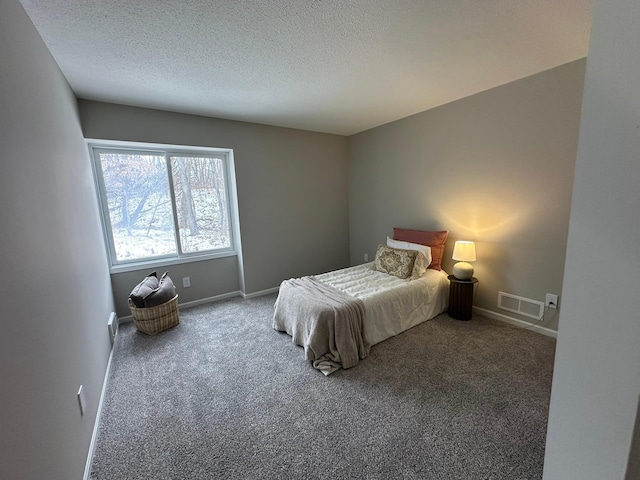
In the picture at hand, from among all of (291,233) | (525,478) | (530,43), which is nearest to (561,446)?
(525,478)

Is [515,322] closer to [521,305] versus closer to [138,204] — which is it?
[521,305]

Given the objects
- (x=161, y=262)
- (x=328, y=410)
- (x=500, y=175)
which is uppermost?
(x=500, y=175)

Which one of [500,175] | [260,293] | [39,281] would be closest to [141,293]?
[260,293]

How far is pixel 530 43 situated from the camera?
6.21ft

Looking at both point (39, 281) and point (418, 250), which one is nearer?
point (39, 281)

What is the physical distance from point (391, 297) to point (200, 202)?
9.27ft

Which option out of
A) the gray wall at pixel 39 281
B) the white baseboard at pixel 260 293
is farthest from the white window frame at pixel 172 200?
the gray wall at pixel 39 281

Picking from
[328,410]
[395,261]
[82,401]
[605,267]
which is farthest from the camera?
[395,261]

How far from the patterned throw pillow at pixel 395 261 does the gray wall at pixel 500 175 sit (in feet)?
2.06

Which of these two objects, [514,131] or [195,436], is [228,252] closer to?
[195,436]

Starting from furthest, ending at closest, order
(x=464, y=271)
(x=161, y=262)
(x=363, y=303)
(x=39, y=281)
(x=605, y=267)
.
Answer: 1. (x=161, y=262)
2. (x=464, y=271)
3. (x=363, y=303)
4. (x=39, y=281)
5. (x=605, y=267)

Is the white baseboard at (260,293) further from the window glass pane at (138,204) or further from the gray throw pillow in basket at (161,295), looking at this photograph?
the window glass pane at (138,204)

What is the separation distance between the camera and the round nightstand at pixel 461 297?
285cm

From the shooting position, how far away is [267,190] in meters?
3.84
